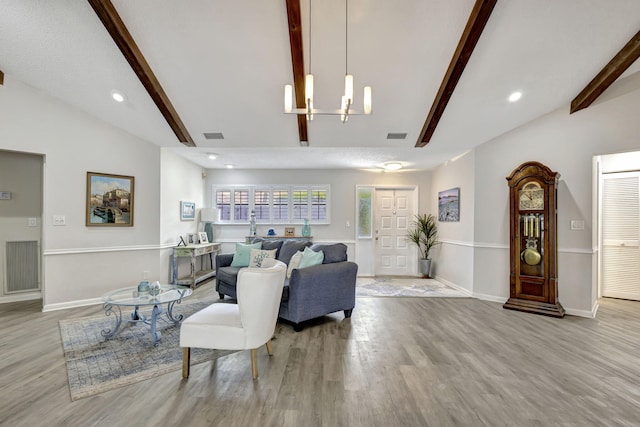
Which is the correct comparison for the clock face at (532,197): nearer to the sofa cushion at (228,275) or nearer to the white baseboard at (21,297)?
the sofa cushion at (228,275)

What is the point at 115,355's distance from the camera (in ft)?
8.93

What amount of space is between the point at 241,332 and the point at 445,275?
486 cm

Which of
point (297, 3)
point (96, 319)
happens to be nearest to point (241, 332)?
point (96, 319)

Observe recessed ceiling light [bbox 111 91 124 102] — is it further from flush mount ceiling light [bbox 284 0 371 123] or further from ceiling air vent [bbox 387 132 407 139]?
ceiling air vent [bbox 387 132 407 139]

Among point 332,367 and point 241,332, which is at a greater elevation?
point 241,332

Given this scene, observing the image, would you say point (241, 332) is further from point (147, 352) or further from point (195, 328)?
point (147, 352)

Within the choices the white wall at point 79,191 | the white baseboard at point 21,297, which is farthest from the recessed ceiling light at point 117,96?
the white baseboard at point 21,297

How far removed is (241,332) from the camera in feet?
7.67

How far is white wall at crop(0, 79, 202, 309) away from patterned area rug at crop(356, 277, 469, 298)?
3.69m

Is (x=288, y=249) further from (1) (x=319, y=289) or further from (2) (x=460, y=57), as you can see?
(2) (x=460, y=57)

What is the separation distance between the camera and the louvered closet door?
4.63 meters

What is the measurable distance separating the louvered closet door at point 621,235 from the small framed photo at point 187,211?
7.45m

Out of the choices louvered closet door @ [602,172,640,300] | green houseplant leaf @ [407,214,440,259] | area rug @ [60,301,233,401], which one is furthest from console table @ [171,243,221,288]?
louvered closet door @ [602,172,640,300]

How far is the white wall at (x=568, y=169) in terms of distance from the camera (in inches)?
141
